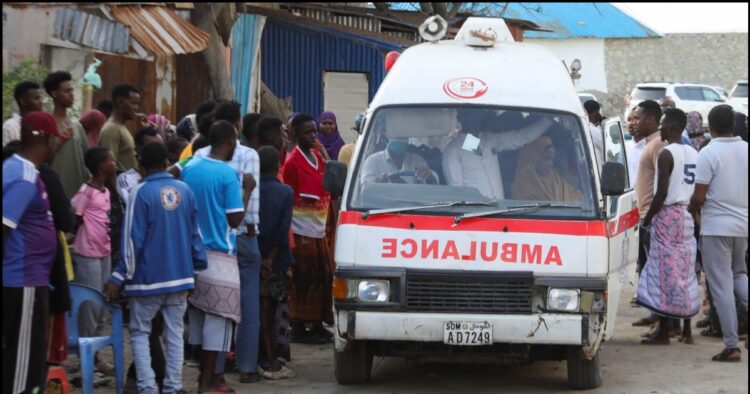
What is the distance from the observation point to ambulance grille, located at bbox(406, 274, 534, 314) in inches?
299

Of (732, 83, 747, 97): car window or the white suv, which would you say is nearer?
the white suv

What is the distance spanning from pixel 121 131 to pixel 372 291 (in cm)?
258

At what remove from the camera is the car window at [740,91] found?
135 ft

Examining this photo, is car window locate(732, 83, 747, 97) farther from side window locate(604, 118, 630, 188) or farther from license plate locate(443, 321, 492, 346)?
license plate locate(443, 321, 492, 346)

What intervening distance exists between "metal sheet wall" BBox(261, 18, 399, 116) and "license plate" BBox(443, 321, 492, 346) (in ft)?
43.3

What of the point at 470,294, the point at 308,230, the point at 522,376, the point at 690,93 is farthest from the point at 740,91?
the point at 470,294

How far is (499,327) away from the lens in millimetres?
7566

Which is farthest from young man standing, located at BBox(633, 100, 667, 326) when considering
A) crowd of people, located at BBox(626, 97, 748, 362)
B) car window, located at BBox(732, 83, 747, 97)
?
car window, located at BBox(732, 83, 747, 97)

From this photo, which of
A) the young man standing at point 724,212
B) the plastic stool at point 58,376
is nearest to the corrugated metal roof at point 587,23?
the young man standing at point 724,212

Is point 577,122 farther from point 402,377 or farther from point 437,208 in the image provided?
point 402,377

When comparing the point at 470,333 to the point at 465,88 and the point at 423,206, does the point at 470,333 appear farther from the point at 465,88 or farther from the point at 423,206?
the point at 465,88

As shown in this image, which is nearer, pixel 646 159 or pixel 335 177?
pixel 335 177

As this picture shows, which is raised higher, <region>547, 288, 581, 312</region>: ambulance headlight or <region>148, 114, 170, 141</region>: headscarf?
<region>148, 114, 170, 141</region>: headscarf

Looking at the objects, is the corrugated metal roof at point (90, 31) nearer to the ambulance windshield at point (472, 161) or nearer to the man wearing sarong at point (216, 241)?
the man wearing sarong at point (216, 241)
